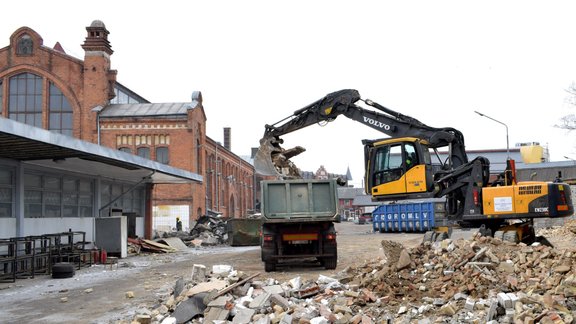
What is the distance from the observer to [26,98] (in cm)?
4134

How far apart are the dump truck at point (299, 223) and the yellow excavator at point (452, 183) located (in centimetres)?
178

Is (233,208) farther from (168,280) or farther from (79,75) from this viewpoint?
(168,280)

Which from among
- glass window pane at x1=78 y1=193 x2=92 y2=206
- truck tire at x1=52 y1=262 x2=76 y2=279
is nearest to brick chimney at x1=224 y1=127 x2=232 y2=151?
glass window pane at x1=78 y1=193 x2=92 y2=206

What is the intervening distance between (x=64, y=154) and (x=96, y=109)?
26245 mm

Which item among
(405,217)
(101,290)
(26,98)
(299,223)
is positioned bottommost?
(101,290)

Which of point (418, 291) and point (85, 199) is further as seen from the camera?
point (85, 199)

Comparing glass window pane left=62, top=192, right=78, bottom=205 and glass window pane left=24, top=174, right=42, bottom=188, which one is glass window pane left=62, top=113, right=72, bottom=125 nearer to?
glass window pane left=62, top=192, right=78, bottom=205

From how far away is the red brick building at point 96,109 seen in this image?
40.0 meters

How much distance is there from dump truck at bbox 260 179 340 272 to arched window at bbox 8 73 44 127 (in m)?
32.9

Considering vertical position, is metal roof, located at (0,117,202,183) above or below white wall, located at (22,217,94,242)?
above

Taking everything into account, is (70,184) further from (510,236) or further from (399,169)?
(510,236)

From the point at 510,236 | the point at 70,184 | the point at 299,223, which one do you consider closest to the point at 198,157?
the point at 70,184

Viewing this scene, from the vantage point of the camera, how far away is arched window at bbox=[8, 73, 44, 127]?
135 ft

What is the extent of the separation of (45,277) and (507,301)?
12.9m
